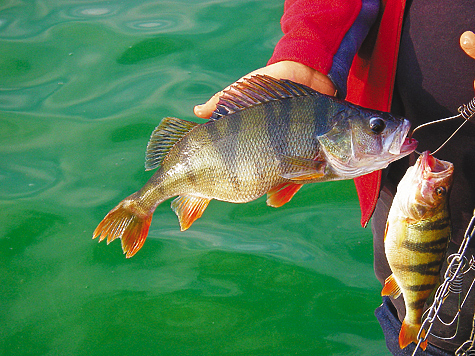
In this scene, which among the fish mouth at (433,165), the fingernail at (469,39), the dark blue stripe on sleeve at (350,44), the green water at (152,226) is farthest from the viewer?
the green water at (152,226)

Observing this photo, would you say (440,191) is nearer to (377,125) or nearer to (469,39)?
(377,125)

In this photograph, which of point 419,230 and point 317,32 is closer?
point 419,230

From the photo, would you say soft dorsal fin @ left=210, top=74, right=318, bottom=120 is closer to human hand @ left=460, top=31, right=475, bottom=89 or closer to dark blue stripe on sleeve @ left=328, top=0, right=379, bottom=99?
dark blue stripe on sleeve @ left=328, top=0, right=379, bottom=99

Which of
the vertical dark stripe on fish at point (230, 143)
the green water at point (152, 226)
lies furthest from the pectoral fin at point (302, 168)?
the green water at point (152, 226)

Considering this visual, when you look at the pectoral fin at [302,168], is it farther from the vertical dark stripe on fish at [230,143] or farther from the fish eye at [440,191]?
the fish eye at [440,191]

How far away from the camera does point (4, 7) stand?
2434mm

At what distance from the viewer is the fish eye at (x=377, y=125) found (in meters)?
1.07

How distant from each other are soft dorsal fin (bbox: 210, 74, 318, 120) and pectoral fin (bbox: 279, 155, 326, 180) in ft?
0.60

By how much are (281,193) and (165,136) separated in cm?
40

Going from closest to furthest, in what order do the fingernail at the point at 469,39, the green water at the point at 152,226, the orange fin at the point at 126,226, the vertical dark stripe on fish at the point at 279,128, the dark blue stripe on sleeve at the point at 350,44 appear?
the fingernail at the point at 469,39 → the vertical dark stripe on fish at the point at 279,128 → the dark blue stripe on sleeve at the point at 350,44 → the orange fin at the point at 126,226 → the green water at the point at 152,226

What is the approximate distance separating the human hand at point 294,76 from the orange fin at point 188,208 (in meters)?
0.26

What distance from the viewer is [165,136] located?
1.25 m

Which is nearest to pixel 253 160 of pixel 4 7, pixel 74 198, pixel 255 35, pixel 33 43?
pixel 74 198

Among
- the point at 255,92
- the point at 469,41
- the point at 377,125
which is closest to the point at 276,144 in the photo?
the point at 255,92
